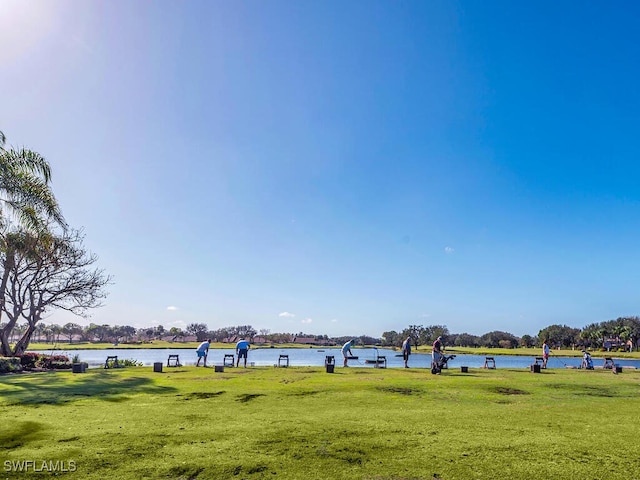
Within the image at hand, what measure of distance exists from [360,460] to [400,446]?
1.37 m

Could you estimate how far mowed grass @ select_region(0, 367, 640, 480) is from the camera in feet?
26.8

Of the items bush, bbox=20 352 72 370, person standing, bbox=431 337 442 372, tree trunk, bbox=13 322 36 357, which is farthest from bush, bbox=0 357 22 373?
person standing, bbox=431 337 442 372

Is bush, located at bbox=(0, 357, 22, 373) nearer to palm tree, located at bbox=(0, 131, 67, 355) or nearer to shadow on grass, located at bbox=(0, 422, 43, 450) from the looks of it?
palm tree, located at bbox=(0, 131, 67, 355)

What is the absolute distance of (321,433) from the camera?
10680 mm

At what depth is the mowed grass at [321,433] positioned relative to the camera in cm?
816

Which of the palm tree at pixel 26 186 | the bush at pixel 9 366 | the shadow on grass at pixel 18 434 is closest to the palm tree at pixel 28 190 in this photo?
the palm tree at pixel 26 186

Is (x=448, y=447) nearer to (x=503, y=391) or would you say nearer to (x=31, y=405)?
(x=503, y=391)

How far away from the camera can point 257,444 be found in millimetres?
9648

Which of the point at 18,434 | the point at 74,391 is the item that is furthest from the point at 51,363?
the point at 18,434

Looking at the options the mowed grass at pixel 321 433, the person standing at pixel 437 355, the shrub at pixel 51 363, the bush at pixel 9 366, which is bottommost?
the shrub at pixel 51 363

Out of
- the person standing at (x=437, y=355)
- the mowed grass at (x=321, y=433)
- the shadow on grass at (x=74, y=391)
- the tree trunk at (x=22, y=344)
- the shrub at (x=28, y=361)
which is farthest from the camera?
the tree trunk at (x=22, y=344)

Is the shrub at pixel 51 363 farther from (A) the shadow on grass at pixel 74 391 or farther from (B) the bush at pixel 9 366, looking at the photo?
(A) the shadow on grass at pixel 74 391

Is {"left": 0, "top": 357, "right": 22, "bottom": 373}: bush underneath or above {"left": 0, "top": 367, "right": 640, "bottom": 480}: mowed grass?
underneath

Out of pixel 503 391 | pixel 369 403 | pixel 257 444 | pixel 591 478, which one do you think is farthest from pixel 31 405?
pixel 503 391
